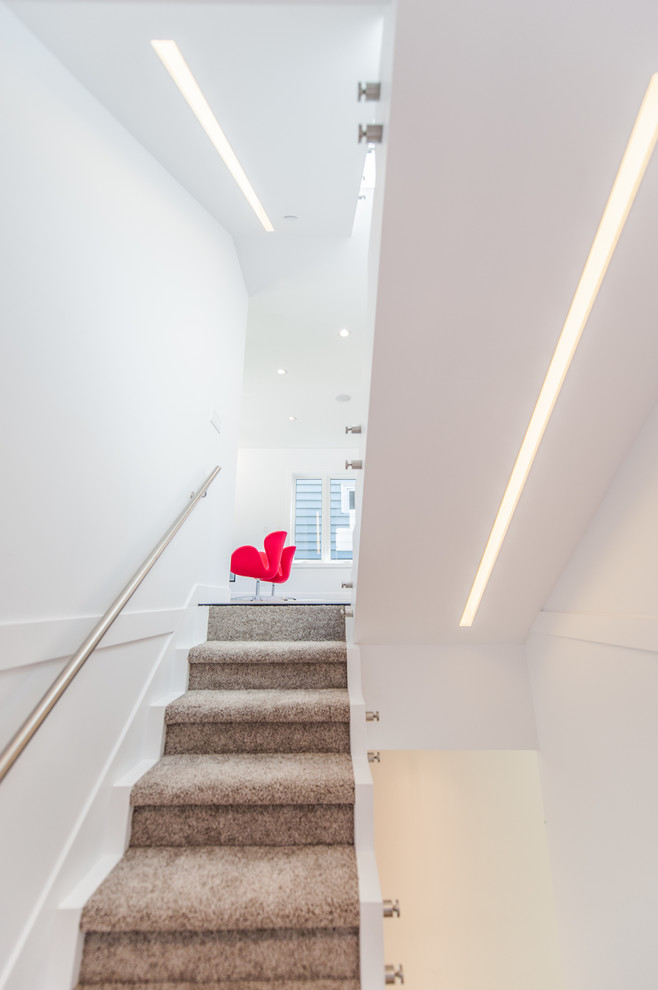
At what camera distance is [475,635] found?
226 cm

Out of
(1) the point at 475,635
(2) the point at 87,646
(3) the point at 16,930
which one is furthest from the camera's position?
(1) the point at 475,635

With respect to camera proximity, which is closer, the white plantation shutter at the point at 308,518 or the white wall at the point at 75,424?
the white wall at the point at 75,424

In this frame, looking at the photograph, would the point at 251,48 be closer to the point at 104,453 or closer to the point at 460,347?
the point at 460,347

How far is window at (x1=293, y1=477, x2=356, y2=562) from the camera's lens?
292 inches

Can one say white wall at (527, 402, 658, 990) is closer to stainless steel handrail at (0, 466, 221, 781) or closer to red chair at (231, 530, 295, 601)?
stainless steel handrail at (0, 466, 221, 781)

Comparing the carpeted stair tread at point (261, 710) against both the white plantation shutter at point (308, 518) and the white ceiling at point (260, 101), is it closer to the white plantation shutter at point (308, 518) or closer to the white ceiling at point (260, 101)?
the white ceiling at point (260, 101)

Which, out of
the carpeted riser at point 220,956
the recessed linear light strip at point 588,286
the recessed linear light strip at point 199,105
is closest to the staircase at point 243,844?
the carpeted riser at point 220,956

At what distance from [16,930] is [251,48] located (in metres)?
3.16

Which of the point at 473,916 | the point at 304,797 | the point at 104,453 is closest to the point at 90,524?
the point at 104,453

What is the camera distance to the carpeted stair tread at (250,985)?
48.8 inches

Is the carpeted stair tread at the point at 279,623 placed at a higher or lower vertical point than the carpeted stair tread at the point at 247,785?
higher

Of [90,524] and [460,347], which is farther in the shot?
[90,524]

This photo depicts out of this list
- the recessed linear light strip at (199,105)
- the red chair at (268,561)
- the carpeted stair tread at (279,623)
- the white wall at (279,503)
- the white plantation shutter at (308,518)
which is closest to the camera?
the recessed linear light strip at (199,105)

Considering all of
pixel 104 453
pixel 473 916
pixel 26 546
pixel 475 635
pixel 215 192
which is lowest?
pixel 473 916
